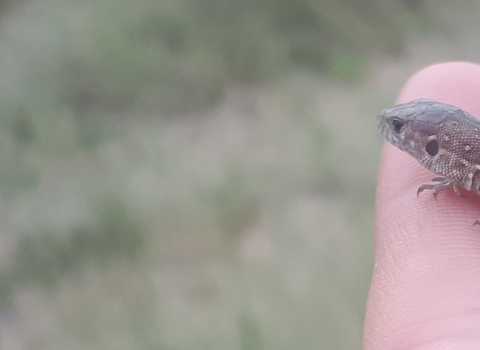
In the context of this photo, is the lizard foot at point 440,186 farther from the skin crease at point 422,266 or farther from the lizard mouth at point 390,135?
the lizard mouth at point 390,135

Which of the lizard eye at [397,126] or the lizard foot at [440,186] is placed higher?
the lizard eye at [397,126]

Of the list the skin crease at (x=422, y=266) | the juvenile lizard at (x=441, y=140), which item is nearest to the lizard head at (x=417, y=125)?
the juvenile lizard at (x=441, y=140)

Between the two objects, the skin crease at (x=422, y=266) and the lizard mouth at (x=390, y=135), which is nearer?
the skin crease at (x=422, y=266)

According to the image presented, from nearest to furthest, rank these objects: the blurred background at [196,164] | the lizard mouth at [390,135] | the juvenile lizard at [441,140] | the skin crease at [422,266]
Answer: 1. the skin crease at [422,266]
2. the juvenile lizard at [441,140]
3. the lizard mouth at [390,135]
4. the blurred background at [196,164]

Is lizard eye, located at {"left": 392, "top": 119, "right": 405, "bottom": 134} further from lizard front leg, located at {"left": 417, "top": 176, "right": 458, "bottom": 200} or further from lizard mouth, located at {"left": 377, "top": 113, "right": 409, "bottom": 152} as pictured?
lizard front leg, located at {"left": 417, "top": 176, "right": 458, "bottom": 200}

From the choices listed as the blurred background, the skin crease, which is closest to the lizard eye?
the skin crease

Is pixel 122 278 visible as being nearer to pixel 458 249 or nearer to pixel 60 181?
pixel 60 181
